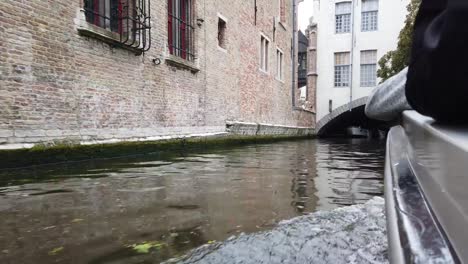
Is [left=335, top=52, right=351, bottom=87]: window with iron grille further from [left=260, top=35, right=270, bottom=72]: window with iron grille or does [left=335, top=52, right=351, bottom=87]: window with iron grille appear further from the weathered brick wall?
the weathered brick wall

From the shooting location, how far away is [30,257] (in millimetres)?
1308

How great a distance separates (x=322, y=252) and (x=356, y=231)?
11.0 inches

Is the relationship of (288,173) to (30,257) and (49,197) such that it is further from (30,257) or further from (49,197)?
(30,257)

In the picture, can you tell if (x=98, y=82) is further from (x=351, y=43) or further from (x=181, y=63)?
(x=351, y=43)

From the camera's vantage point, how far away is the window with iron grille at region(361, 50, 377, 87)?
1838 centimetres

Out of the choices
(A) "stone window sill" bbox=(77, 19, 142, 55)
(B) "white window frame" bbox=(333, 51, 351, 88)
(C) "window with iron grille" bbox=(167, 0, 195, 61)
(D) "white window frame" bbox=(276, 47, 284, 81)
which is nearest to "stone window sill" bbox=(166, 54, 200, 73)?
(C) "window with iron grille" bbox=(167, 0, 195, 61)

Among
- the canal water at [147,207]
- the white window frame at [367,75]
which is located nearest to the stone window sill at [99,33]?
the canal water at [147,207]

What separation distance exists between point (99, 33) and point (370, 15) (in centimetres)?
1653

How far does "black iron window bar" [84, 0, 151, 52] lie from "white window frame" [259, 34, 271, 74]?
7414mm

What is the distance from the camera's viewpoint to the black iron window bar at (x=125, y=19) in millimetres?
5625

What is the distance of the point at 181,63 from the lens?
24.8 feet

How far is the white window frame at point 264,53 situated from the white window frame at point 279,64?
1238mm

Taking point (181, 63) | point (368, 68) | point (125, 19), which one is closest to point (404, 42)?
point (368, 68)

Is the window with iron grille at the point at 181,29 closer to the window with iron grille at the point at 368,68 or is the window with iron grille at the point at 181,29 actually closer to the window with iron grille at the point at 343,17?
the window with iron grille at the point at 368,68
